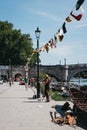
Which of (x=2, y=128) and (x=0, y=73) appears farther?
(x=0, y=73)

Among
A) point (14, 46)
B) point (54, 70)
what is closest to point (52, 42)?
point (14, 46)

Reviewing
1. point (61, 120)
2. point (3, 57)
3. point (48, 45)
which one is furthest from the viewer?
point (3, 57)

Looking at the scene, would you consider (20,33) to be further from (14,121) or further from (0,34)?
(14,121)

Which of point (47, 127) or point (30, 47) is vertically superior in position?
point (30, 47)

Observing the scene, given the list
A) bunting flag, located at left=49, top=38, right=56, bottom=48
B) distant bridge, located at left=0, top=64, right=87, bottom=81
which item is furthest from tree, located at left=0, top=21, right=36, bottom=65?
bunting flag, located at left=49, top=38, right=56, bottom=48

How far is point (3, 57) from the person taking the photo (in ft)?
328

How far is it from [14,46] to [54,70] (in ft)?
48.3

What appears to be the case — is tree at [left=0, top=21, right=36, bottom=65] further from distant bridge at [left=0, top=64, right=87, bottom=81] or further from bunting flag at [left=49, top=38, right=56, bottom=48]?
bunting flag at [left=49, top=38, right=56, bottom=48]

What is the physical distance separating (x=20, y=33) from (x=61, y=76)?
53.3ft

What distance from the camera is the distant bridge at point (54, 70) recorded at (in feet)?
343

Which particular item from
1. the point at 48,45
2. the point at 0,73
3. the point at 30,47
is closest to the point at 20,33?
the point at 30,47

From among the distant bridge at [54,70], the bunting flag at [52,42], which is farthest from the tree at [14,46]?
the bunting flag at [52,42]

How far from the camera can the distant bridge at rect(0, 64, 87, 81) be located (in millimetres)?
104500

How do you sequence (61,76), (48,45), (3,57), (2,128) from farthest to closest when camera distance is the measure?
(61,76)
(3,57)
(48,45)
(2,128)
